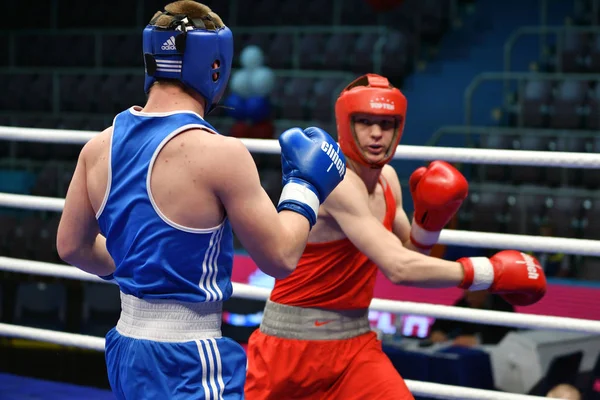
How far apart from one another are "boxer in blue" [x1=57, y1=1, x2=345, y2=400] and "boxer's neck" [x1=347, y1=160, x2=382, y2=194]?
0.76 m

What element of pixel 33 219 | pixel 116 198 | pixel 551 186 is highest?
pixel 116 198

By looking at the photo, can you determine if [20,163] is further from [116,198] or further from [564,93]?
[116,198]

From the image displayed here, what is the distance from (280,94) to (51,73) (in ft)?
9.72

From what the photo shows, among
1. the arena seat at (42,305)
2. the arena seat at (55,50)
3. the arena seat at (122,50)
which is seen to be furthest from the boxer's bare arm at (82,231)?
the arena seat at (55,50)

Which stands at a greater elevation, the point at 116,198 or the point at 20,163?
the point at 116,198

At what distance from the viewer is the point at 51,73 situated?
1056 cm

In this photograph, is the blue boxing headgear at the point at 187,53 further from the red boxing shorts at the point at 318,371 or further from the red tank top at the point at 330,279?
the red boxing shorts at the point at 318,371

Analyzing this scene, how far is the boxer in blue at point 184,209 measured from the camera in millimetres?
1948

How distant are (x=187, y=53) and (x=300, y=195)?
1.27 ft

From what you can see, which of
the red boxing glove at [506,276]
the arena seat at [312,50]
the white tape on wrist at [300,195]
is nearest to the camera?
the white tape on wrist at [300,195]

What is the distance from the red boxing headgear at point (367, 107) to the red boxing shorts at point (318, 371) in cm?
56

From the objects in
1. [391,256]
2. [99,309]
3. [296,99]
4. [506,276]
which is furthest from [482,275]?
[296,99]

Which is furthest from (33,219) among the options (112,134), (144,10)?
(112,134)

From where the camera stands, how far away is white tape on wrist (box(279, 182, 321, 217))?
2.03m
